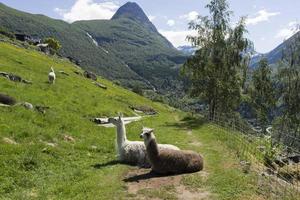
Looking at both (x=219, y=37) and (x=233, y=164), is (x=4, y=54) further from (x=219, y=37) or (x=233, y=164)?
(x=233, y=164)

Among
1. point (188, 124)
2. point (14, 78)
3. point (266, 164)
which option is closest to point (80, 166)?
point (266, 164)

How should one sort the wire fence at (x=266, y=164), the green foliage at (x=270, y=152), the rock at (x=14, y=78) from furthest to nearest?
the rock at (x=14, y=78)
the green foliage at (x=270, y=152)
the wire fence at (x=266, y=164)

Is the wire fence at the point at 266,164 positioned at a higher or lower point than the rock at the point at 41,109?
lower

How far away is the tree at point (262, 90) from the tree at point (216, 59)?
13.1 meters

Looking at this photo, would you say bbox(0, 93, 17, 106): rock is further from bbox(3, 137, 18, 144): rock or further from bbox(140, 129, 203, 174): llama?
bbox(140, 129, 203, 174): llama

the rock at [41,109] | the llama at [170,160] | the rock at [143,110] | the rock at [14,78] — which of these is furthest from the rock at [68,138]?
the rock at [143,110]

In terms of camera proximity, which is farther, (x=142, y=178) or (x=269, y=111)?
(x=269, y=111)

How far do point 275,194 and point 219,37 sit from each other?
4516 centimetres

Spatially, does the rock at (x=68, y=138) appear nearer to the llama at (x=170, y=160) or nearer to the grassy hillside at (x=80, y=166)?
the grassy hillside at (x=80, y=166)

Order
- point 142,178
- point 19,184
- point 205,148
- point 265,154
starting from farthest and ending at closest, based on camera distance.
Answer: point 265,154
point 205,148
point 142,178
point 19,184

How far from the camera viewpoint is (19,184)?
56.8ft

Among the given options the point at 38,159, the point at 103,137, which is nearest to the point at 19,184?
the point at 38,159

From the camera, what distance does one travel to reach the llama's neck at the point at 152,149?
20984 millimetres

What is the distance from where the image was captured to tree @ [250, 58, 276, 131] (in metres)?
74.9
